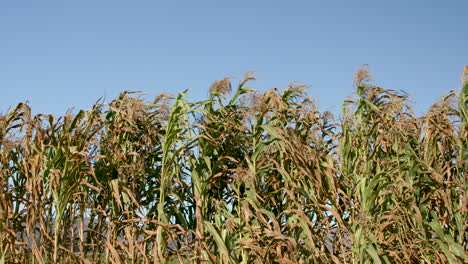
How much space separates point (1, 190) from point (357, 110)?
7.66 feet

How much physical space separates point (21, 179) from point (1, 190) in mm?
167

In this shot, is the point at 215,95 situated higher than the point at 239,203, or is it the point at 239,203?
the point at 215,95

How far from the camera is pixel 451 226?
155 inches

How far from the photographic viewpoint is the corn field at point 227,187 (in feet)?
11.3

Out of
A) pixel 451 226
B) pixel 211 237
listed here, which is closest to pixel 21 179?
pixel 211 237

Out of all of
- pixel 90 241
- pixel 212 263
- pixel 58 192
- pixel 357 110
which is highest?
pixel 357 110

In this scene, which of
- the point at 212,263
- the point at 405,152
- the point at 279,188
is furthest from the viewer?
the point at 405,152

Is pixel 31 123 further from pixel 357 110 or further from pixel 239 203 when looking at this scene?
pixel 357 110

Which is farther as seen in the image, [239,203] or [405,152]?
[405,152]

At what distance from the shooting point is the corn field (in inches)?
135

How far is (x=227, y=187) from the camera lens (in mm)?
3709

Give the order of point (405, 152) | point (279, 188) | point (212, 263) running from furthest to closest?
point (405, 152) → point (279, 188) → point (212, 263)

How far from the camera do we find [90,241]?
3.71 meters

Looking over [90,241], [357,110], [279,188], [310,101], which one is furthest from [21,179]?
[357,110]
